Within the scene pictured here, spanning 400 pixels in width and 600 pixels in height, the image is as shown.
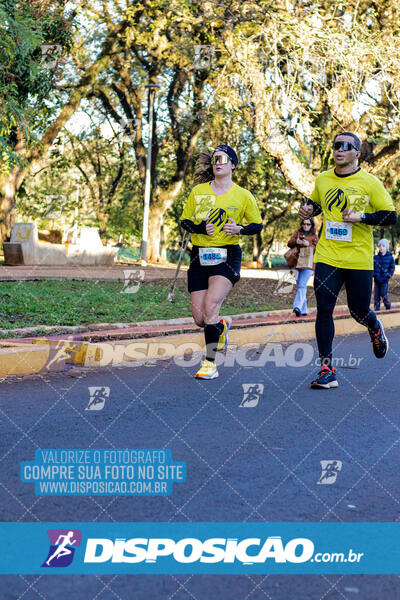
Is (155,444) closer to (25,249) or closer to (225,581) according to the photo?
(225,581)

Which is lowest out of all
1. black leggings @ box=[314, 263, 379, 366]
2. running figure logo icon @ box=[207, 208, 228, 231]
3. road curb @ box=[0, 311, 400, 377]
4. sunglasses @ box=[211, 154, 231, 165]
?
road curb @ box=[0, 311, 400, 377]

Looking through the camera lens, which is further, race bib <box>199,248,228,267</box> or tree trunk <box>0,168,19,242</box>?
tree trunk <box>0,168,19,242</box>

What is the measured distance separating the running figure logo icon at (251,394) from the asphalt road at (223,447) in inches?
1.2

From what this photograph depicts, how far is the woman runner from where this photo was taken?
6863 millimetres

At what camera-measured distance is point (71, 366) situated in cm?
757

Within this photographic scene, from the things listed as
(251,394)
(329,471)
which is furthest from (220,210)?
(329,471)

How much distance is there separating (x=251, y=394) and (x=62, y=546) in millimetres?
3475

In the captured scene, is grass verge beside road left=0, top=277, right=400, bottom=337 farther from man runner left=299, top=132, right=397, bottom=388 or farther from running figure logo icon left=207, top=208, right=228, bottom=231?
man runner left=299, top=132, right=397, bottom=388

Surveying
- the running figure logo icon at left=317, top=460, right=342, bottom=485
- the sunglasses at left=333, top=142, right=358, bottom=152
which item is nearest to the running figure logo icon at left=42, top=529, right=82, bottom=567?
the running figure logo icon at left=317, top=460, right=342, bottom=485

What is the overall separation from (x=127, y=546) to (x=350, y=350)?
690 centimetres

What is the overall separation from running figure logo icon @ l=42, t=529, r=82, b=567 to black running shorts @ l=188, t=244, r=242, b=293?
4032 millimetres

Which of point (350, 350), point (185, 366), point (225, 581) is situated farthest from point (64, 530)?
point (350, 350)

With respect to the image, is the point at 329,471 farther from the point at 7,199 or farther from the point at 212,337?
the point at 7,199

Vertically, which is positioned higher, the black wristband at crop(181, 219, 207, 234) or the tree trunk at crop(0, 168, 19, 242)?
the black wristband at crop(181, 219, 207, 234)
